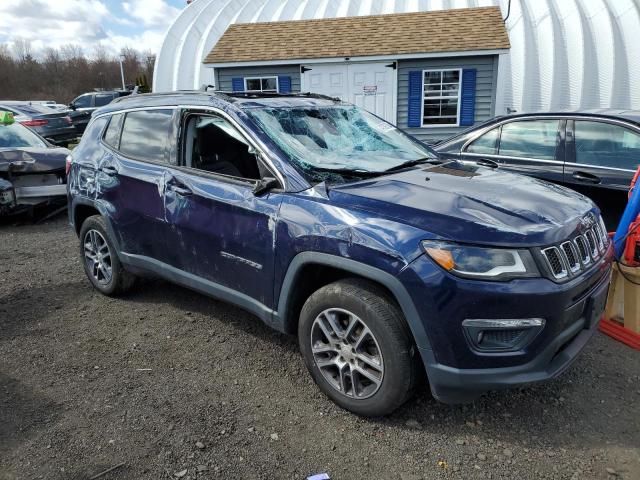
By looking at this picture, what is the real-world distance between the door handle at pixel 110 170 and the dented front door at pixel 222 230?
2.46ft


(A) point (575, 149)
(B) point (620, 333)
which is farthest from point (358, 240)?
(A) point (575, 149)

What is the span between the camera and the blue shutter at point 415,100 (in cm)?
1262

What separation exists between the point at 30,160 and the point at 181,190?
17.2ft

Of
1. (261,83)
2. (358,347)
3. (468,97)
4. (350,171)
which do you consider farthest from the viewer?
(261,83)

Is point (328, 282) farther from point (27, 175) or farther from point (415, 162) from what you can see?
point (27, 175)

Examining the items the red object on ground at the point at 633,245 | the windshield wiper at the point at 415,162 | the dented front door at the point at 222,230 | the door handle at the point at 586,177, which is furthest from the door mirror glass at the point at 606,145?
the dented front door at the point at 222,230

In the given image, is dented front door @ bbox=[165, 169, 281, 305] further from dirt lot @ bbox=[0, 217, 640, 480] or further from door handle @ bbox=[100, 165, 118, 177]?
door handle @ bbox=[100, 165, 118, 177]

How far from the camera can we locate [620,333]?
3676mm

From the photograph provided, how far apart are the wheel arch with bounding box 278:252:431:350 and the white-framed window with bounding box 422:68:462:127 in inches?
425

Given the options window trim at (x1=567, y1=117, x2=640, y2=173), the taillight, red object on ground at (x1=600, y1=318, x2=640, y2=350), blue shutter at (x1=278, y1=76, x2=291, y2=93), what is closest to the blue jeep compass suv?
red object on ground at (x1=600, y1=318, x2=640, y2=350)

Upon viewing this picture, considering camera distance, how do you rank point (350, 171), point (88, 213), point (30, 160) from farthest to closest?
point (30, 160) < point (88, 213) < point (350, 171)

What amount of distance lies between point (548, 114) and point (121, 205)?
433cm

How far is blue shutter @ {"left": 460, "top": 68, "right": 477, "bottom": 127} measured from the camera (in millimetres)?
12219

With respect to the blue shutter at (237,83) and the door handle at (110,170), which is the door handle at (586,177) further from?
the blue shutter at (237,83)
